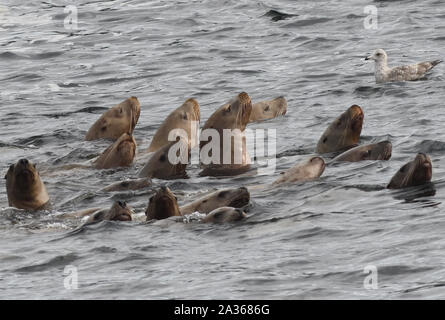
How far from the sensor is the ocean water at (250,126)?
406 inches

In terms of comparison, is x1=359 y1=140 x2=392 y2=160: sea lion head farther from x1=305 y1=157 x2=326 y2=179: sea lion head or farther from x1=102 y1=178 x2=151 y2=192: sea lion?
x1=102 y1=178 x2=151 y2=192: sea lion

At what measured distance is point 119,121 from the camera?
1703 cm

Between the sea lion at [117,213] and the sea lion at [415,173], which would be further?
the sea lion at [415,173]

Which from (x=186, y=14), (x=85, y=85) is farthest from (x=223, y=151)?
(x=186, y=14)

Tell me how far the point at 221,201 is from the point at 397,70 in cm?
786

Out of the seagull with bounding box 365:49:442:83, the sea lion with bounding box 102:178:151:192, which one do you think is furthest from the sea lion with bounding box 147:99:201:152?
the seagull with bounding box 365:49:442:83

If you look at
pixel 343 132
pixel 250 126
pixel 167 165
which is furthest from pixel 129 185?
pixel 250 126

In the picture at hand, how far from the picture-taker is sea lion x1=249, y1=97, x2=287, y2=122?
1830 cm

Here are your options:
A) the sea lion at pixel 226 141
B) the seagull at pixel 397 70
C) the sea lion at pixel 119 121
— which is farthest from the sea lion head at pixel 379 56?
the sea lion at pixel 226 141

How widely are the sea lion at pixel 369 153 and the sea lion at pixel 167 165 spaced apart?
5.77ft

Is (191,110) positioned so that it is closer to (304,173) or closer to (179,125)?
(179,125)

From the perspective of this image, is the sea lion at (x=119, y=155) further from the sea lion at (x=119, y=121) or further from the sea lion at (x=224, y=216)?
the sea lion at (x=224, y=216)
